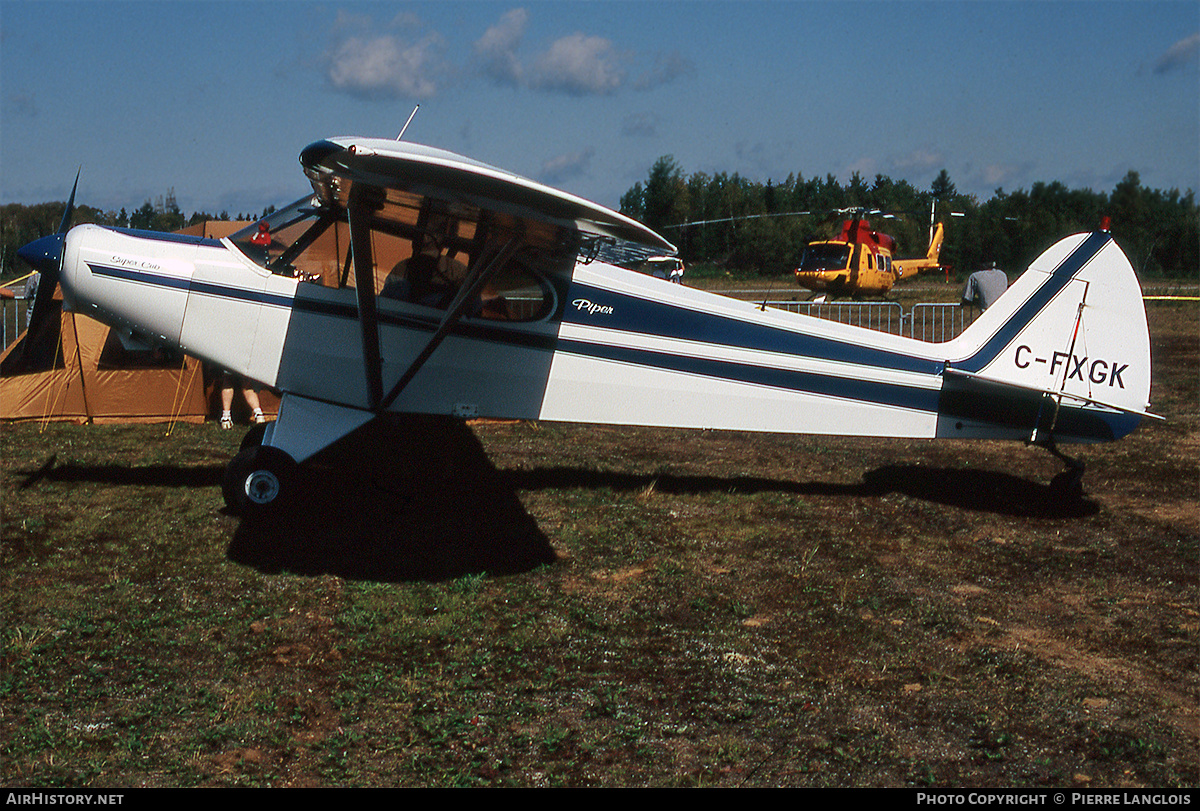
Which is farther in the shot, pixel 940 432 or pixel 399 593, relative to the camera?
pixel 940 432

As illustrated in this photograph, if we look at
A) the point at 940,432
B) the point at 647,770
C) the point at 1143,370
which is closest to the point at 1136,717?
the point at 647,770

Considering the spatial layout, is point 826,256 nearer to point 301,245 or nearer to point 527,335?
point 527,335

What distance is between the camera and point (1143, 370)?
7148 millimetres

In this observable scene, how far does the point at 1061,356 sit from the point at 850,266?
977 inches

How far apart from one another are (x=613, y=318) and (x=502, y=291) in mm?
916

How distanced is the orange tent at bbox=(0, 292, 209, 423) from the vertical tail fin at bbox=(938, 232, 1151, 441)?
847 centimetres

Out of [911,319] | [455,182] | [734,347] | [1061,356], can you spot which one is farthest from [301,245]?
[911,319]

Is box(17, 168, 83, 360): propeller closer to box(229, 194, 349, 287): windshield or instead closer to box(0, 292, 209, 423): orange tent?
box(229, 194, 349, 287): windshield

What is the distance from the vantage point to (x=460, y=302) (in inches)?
248

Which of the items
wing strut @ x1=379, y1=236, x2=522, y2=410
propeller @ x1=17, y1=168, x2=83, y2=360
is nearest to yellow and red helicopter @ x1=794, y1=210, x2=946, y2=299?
wing strut @ x1=379, y1=236, x2=522, y2=410

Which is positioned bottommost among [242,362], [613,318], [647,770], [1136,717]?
[647,770]

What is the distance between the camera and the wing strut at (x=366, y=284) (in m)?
5.89

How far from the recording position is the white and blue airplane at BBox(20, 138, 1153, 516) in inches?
249

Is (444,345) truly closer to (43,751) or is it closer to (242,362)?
(242,362)
